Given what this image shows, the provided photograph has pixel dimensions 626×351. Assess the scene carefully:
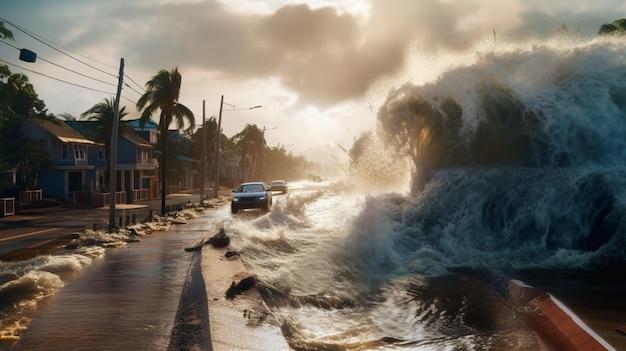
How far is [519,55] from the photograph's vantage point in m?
15.4

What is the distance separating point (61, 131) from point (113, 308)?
48.0 meters

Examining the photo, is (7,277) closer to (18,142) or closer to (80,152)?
(18,142)

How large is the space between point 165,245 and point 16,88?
1331 inches

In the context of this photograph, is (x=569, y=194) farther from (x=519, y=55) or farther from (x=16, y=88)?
(x=16, y=88)

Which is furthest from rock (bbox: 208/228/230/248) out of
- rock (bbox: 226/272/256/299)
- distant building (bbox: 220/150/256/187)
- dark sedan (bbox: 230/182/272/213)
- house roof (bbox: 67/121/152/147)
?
distant building (bbox: 220/150/256/187)

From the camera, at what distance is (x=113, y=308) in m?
6.98

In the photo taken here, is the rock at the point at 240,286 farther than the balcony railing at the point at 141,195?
No

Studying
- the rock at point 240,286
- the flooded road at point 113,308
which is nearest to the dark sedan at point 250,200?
the flooded road at point 113,308

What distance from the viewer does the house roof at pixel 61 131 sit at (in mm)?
47375

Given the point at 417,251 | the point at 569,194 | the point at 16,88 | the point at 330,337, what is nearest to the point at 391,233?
the point at 417,251

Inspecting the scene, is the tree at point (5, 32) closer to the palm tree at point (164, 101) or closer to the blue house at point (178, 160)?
the palm tree at point (164, 101)

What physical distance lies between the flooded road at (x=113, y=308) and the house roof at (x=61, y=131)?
39.8 metres

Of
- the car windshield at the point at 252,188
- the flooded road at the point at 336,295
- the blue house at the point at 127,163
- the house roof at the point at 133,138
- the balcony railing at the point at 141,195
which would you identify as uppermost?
the house roof at the point at 133,138

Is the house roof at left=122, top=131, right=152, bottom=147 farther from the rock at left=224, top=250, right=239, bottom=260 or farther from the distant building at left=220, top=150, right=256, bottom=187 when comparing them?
the rock at left=224, top=250, right=239, bottom=260
